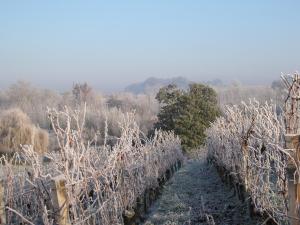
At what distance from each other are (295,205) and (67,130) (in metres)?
2.20

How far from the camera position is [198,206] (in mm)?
9344

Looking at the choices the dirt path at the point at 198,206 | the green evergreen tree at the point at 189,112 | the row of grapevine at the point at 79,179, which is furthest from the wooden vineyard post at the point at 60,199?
the green evergreen tree at the point at 189,112

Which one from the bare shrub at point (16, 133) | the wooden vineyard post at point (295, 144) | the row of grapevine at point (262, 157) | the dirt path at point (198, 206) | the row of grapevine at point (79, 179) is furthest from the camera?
the bare shrub at point (16, 133)

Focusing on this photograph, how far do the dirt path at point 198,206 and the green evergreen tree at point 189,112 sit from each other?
15.5 metres

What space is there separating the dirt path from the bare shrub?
602 inches

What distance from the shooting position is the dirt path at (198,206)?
7860 mm

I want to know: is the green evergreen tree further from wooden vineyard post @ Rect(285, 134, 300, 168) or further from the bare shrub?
wooden vineyard post @ Rect(285, 134, 300, 168)

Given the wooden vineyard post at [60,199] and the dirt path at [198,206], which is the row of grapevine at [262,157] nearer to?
the dirt path at [198,206]

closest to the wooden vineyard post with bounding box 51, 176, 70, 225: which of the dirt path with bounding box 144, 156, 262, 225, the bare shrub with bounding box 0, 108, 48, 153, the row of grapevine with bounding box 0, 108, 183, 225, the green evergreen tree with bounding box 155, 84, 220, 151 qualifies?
the row of grapevine with bounding box 0, 108, 183, 225

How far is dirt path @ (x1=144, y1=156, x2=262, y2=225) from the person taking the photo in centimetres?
786

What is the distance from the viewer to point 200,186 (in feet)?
41.6

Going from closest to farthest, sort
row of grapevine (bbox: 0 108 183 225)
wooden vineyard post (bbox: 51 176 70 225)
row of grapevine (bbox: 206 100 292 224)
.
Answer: wooden vineyard post (bbox: 51 176 70 225) → row of grapevine (bbox: 0 108 183 225) → row of grapevine (bbox: 206 100 292 224)

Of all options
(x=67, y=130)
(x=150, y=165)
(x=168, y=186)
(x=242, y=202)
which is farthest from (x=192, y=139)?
(x=67, y=130)

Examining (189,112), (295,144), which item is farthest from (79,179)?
(189,112)
